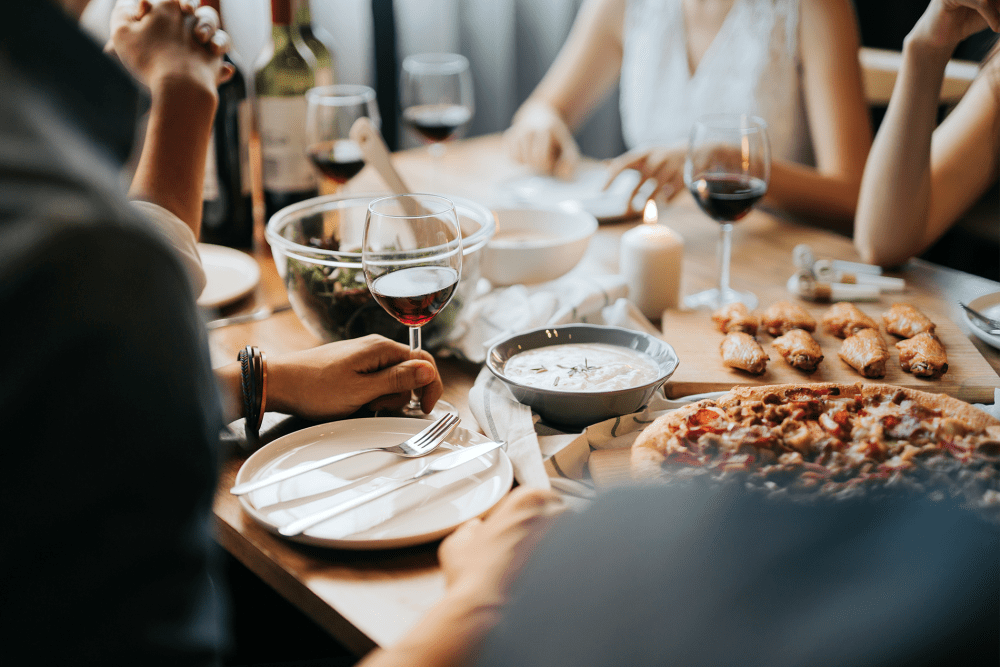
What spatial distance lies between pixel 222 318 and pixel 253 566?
0.58 m

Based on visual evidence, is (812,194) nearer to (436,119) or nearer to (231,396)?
(436,119)

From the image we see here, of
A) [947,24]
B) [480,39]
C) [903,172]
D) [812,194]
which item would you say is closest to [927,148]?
[903,172]

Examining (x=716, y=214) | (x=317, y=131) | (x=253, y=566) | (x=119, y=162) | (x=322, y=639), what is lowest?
(x=322, y=639)

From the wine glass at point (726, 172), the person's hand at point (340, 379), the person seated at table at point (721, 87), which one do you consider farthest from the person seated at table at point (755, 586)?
the person seated at table at point (721, 87)

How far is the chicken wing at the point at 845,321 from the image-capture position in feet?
3.56

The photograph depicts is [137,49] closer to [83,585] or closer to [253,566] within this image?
[253,566]

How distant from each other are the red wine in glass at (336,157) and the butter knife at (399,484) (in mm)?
732

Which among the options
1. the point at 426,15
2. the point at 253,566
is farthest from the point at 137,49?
the point at 426,15

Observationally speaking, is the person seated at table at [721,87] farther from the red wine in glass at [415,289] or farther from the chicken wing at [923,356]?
the red wine in glass at [415,289]

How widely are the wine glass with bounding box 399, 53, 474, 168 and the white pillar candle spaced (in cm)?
66

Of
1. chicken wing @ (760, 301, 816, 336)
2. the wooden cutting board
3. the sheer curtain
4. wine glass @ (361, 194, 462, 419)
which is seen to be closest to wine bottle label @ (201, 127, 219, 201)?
wine glass @ (361, 194, 462, 419)

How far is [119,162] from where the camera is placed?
0.43 meters

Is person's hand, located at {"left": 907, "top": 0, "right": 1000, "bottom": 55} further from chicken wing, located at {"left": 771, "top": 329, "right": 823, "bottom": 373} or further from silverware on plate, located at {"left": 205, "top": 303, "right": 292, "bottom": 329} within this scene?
silverware on plate, located at {"left": 205, "top": 303, "right": 292, "bottom": 329}

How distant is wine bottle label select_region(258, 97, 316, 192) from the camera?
1.40m
